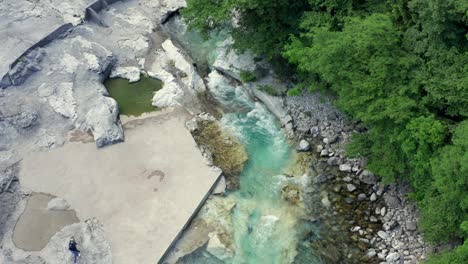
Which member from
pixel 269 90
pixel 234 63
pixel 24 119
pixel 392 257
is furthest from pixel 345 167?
pixel 24 119

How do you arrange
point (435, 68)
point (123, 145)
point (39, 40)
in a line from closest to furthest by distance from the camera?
point (435, 68) < point (123, 145) < point (39, 40)

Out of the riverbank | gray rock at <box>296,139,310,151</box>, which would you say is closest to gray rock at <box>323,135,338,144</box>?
gray rock at <box>296,139,310,151</box>

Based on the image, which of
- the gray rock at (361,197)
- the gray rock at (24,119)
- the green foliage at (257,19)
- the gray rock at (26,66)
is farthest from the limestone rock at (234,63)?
the gray rock at (24,119)

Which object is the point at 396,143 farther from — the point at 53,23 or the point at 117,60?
the point at 53,23

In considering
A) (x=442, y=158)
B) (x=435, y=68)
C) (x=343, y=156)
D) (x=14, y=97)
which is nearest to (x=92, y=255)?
(x=14, y=97)

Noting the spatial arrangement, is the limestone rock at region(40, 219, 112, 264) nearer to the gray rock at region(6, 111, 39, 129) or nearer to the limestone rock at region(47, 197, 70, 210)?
the limestone rock at region(47, 197, 70, 210)

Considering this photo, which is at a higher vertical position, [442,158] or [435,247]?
[442,158]

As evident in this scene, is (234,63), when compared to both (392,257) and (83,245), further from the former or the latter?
(392,257)
